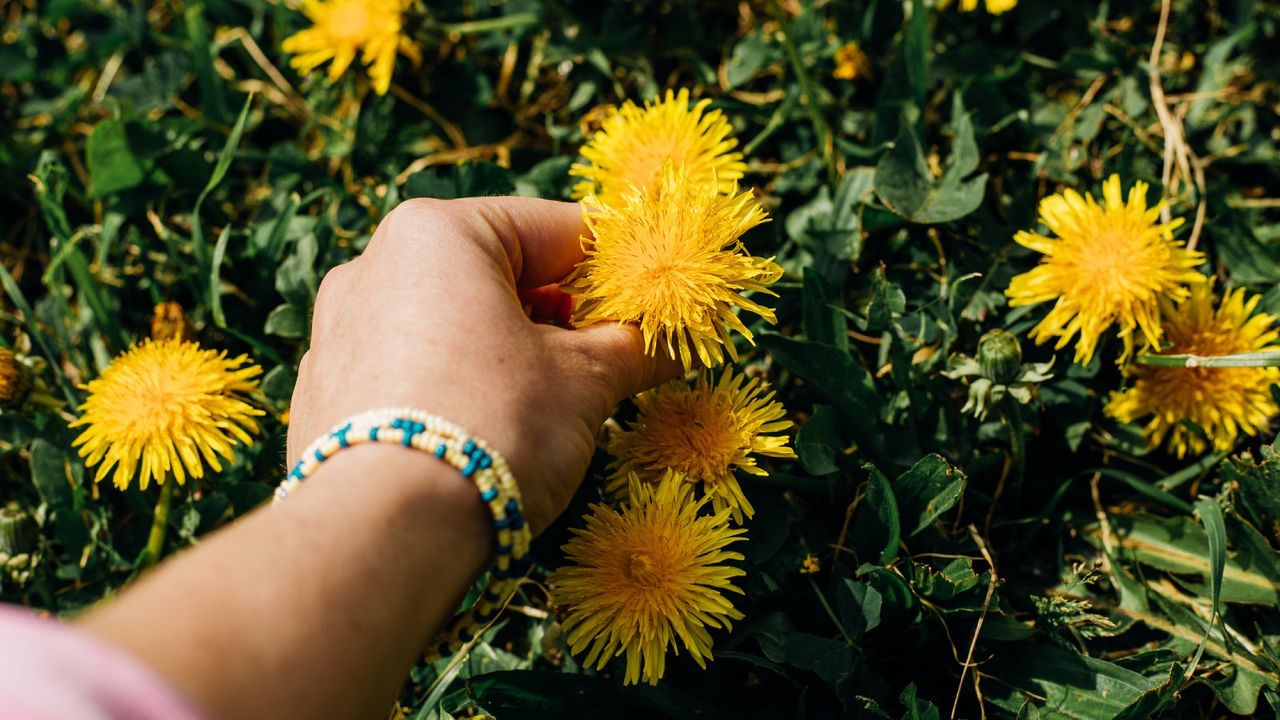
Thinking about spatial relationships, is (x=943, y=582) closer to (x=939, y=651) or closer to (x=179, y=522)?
(x=939, y=651)

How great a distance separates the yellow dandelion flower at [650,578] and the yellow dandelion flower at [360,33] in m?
1.32

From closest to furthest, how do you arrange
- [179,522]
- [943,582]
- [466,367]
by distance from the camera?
[466,367], [943,582], [179,522]

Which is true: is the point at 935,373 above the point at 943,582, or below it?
above

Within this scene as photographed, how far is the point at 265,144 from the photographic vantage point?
2.43 metres

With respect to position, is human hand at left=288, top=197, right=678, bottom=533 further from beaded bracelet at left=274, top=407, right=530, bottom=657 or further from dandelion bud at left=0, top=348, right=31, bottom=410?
dandelion bud at left=0, top=348, right=31, bottom=410

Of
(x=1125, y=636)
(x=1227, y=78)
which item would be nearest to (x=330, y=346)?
(x=1125, y=636)

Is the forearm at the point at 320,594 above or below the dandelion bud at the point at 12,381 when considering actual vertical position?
above

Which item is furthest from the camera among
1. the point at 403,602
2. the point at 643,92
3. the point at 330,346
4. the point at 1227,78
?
the point at 643,92

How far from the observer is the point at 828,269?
179 centimetres

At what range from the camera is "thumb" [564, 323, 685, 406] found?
48.5 inches

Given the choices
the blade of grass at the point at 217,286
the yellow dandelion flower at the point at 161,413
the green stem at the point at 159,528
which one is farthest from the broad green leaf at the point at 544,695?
the blade of grass at the point at 217,286

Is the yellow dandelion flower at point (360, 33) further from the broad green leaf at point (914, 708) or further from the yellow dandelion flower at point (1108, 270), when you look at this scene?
the broad green leaf at point (914, 708)

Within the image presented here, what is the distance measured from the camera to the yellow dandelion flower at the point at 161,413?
1.57 metres

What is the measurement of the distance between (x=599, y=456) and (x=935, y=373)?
2.17 feet
